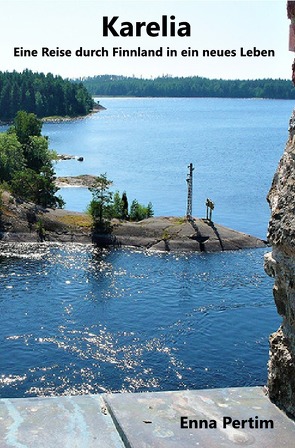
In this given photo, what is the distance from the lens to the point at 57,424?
10.5 metres

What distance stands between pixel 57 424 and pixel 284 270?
4.94 metres

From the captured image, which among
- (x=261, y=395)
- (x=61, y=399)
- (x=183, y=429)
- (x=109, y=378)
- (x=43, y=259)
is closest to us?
(x=183, y=429)

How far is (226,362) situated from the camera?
136 ft

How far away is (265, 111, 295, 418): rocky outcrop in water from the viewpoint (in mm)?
11500

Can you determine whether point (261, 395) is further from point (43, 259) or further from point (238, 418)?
point (43, 259)

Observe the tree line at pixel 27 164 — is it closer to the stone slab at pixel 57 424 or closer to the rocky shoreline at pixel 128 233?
the rocky shoreline at pixel 128 233

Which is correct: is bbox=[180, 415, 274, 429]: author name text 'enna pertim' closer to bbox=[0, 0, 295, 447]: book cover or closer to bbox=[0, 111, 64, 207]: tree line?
bbox=[0, 0, 295, 447]: book cover

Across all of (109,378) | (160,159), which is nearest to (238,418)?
(109,378)

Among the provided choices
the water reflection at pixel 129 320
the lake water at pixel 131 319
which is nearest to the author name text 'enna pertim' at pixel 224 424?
the water reflection at pixel 129 320

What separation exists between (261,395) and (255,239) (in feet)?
213

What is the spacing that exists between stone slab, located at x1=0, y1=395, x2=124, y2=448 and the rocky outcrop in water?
11.2ft

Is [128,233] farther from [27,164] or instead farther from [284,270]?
[284,270]

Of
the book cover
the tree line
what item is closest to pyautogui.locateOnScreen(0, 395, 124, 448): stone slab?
the book cover

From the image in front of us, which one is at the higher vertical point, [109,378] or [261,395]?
[261,395]
